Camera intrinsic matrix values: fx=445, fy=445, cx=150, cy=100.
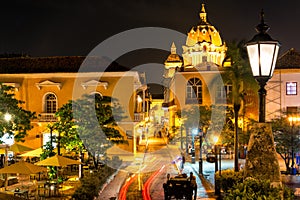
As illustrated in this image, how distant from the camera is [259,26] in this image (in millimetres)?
7066

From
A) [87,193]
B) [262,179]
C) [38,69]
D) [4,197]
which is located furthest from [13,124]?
[262,179]

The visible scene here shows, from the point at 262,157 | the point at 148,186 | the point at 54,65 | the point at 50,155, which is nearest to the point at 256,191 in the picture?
the point at 262,157

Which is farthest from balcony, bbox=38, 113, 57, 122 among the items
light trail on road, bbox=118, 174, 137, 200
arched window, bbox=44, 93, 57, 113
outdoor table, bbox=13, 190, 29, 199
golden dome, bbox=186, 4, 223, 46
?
golden dome, bbox=186, 4, 223, 46

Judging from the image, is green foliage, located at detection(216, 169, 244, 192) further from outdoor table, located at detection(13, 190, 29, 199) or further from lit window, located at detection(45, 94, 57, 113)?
lit window, located at detection(45, 94, 57, 113)

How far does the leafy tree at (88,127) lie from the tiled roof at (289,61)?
2131cm

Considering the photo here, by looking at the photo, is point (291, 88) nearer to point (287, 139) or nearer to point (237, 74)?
point (287, 139)

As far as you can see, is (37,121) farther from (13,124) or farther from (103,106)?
(103,106)

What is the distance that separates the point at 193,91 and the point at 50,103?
526 inches

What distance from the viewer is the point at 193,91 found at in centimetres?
4106

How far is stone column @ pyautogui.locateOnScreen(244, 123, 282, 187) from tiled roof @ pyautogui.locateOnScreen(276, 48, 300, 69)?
107ft

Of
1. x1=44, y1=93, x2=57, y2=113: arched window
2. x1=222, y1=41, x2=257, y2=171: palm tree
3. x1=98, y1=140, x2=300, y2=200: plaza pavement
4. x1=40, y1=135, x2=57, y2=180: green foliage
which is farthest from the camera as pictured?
x1=44, y1=93, x2=57, y2=113: arched window

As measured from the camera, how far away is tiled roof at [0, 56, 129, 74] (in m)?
34.1

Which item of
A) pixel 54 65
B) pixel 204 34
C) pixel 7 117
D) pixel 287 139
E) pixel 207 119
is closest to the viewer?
pixel 7 117

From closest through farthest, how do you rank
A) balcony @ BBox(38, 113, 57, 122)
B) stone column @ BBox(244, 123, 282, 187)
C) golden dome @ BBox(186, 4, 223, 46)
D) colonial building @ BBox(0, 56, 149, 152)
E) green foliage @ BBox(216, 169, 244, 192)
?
stone column @ BBox(244, 123, 282, 187), green foliage @ BBox(216, 169, 244, 192), colonial building @ BBox(0, 56, 149, 152), balcony @ BBox(38, 113, 57, 122), golden dome @ BBox(186, 4, 223, 46)
